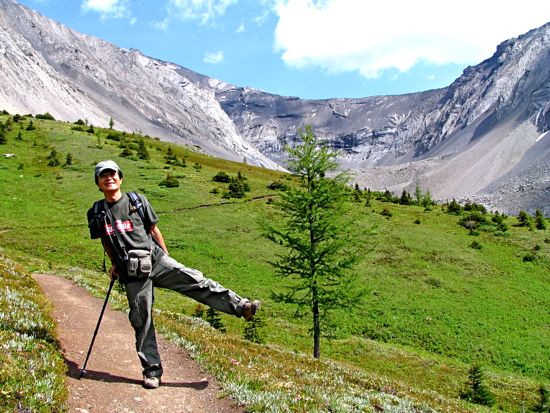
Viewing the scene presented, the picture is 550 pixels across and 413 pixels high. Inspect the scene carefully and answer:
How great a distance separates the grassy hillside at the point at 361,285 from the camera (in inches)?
605

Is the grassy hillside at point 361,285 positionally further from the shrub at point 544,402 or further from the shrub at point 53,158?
the shrub at point 544,402

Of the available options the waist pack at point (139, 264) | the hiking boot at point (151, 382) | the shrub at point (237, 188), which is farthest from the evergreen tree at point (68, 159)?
the hiking boot at point (151, 382)

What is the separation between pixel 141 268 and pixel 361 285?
35.3m

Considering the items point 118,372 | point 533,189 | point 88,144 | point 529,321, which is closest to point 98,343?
point 118,372

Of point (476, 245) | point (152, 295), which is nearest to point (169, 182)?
point (476, 245)

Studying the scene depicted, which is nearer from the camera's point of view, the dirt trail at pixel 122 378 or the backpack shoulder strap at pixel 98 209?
the dirt trail at pixel 122 378

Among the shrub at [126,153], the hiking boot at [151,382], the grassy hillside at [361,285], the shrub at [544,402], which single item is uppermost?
the shrub at [126,153]

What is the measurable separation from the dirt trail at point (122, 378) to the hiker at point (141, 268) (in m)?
0.50

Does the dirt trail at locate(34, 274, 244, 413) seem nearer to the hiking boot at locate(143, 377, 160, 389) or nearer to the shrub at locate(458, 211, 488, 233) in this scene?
the hiking boot at locate(143, 377, 160, 389)

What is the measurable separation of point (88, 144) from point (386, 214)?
176ft

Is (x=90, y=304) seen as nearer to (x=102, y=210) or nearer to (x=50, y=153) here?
(x=102, y=210)

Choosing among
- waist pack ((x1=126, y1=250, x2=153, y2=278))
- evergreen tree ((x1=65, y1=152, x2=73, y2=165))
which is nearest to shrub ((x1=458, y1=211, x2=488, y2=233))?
evergreen tree ((x1=65, y1=152, x2=73, y2=165))

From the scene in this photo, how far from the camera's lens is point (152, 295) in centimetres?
940

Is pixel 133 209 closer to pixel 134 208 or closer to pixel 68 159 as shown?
pixel 134 208
